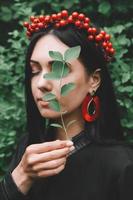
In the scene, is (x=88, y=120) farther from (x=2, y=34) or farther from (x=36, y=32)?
(x=2, y=34)

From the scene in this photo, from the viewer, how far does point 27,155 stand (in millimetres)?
2387

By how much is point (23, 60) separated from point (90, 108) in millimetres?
869

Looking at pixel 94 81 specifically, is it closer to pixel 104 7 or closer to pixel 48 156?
pixel 48 156

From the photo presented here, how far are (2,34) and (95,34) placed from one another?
1.38 m

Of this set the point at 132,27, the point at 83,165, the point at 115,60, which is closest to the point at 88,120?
the point at 83,165

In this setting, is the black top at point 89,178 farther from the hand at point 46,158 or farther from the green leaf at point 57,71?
the green leaf at point 57,71

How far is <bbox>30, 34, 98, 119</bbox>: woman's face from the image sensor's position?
2574 millimetres

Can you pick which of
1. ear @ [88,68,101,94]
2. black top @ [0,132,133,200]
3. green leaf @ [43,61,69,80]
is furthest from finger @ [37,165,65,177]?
ear @ [88,68,101,94]

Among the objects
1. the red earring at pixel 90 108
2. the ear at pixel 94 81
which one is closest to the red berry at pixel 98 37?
the ear at pixel 94 81

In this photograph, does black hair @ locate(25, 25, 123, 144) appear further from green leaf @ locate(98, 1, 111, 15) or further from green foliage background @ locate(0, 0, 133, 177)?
green leaf @ locate(98, 1, 111, 15)

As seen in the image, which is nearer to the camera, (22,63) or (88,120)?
(88,120)

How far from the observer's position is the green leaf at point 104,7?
354 cm

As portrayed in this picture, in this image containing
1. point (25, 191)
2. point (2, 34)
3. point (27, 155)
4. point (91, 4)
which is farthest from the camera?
point (2, 34)

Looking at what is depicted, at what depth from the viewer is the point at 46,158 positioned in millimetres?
2314
